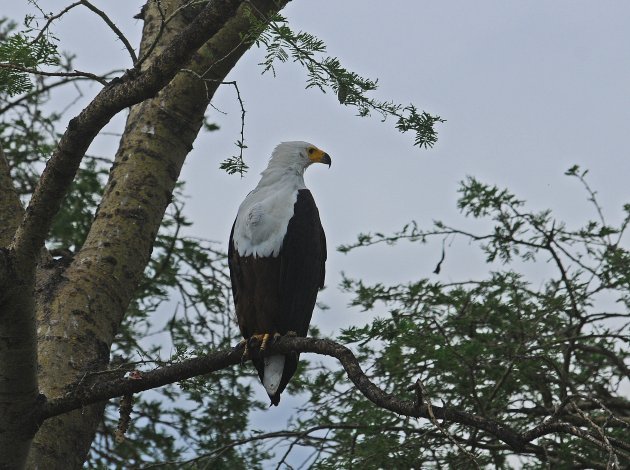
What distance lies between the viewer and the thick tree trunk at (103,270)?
294 centimetres

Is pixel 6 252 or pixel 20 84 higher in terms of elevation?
pixel 20 84

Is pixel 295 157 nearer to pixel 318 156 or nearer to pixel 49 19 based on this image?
pixel 318 156

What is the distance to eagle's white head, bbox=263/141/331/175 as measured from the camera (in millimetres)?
4383

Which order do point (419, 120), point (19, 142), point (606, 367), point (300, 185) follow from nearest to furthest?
point (419, 120) → point (300, 185) → point (606, 367) → point (19, 142)

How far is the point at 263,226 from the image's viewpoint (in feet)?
12.4

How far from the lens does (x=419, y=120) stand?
300cm

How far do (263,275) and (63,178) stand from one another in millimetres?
1199

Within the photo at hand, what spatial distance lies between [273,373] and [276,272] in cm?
43

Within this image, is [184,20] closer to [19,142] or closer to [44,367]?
[44,367]

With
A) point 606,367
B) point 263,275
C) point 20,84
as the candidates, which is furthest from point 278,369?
point 606,367

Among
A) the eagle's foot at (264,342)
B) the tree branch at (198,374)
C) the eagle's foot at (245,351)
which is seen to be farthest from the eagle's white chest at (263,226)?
the tree branch at (198,374)

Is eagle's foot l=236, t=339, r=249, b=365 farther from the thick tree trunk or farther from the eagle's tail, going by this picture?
the thick tree trunk

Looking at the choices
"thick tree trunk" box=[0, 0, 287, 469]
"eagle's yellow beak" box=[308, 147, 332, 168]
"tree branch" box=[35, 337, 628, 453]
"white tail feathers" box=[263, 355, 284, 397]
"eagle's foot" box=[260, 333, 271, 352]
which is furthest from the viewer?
"eagle's yellow beak" box=[308, 147, 332, 168]

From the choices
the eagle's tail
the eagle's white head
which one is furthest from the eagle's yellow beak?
the eagle's tail
